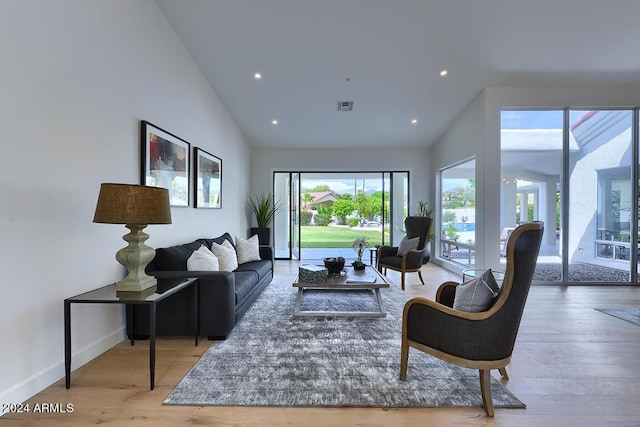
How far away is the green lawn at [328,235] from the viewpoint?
7586 millimetres

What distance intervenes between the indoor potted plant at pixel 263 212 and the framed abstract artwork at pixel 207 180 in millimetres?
1729

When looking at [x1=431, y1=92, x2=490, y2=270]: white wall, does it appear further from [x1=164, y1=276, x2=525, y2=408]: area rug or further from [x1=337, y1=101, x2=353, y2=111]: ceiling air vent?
[x1=164, y1=276, x2=525, y2=408]: area rug

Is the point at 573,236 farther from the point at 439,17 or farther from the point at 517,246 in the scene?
the point at 517,246

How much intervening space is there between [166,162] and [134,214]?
5.51 ft

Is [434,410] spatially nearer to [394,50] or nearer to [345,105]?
[394,50]

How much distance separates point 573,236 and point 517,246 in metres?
4.52

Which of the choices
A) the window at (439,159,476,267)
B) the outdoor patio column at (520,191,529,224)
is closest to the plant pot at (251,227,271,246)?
the window at (439,159,476,267)

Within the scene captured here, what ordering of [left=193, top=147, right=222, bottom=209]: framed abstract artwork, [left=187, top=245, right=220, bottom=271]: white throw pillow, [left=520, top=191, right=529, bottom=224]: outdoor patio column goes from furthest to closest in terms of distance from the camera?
[left=520, top=191, right=529, bottom=224]: outdoor patio column, [left=193, top=147, right=222, bottom=209]: framed abstract artwork, [left=187, top=245, right=220, bottom=271]: white throw pillow

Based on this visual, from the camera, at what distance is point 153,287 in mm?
2404

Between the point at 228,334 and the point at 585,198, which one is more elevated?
the point at 585,198

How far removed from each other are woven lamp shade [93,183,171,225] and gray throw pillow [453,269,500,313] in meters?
2.22

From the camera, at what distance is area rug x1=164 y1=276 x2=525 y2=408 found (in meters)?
1.92

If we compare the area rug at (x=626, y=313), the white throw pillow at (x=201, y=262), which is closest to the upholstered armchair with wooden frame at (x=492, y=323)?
the white throw pillow at (x=201, y=262)

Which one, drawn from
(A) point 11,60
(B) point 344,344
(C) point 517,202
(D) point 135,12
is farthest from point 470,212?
(A) point 11,60
